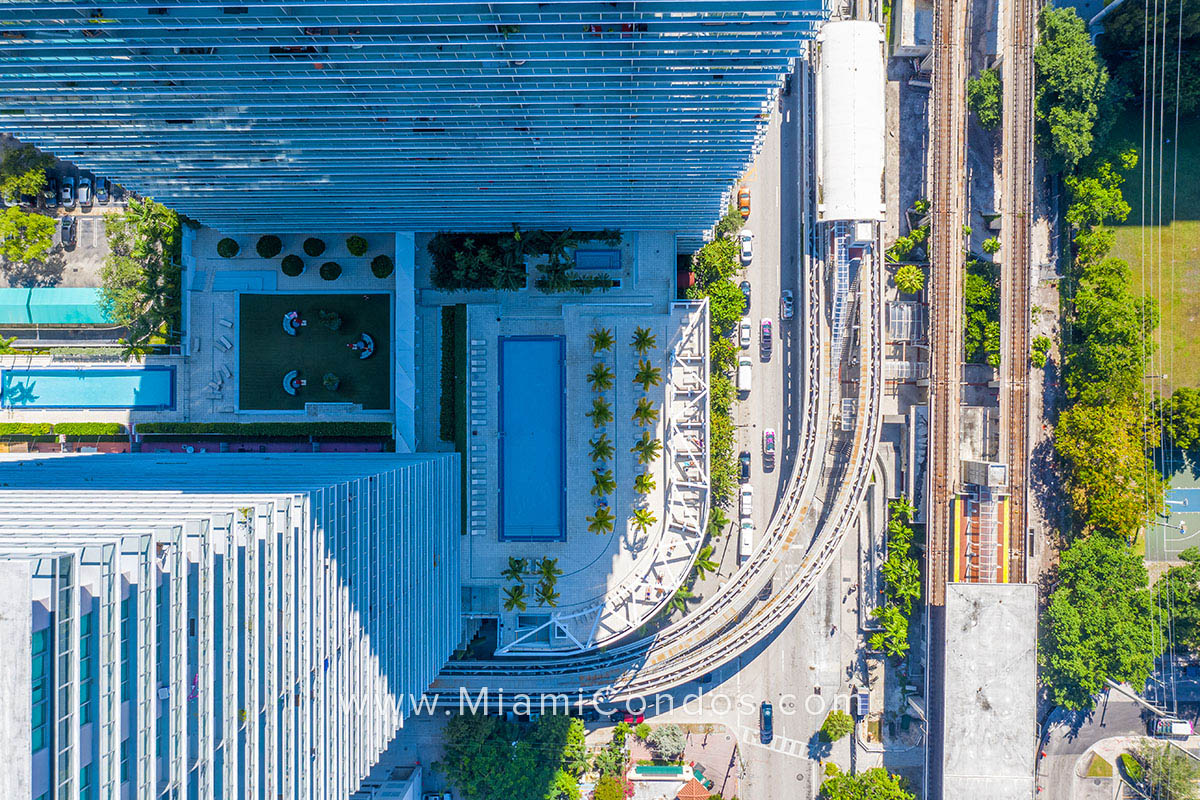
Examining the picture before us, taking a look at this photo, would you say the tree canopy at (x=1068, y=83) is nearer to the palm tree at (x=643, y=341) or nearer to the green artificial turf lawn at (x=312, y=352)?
the palm tree at (x=643, y=341)

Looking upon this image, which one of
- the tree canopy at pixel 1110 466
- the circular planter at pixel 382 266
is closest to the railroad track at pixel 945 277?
the tree canopy at pixel 1110 466

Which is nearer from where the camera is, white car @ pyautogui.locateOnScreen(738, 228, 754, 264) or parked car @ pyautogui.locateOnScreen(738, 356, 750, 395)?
white car @ pyautogui.locateOnScreen(738, 228, 754, 264)

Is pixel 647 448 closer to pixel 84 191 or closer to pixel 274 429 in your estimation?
pixel 274 429

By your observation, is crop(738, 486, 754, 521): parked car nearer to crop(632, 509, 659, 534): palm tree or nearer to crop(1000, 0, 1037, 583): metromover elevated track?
crop(632, 509, 659, 534): palm tree

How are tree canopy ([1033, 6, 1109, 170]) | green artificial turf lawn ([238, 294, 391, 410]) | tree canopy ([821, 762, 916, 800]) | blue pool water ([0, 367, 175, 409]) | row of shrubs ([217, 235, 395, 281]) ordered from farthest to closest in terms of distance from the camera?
1. blue pool water ([0, 367, 175, 409])
2. green artificial turf lawn ([238, 294, 391, 410])
3. tree canopy ([821, 762, 916, 800])
4. row of shrubs ([217, 235, 395, 281])
5. tree canopy ([1033, 6, 1109, 170])

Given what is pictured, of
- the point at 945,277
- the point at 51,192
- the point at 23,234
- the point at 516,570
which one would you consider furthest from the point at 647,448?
the point at 51,192

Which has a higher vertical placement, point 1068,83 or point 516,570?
point 1068,83

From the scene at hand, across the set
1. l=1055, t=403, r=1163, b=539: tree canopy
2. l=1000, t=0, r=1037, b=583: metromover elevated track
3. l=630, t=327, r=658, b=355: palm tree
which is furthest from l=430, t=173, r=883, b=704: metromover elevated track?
l=1055, t=403, r=1163, b=539: tree canopy
